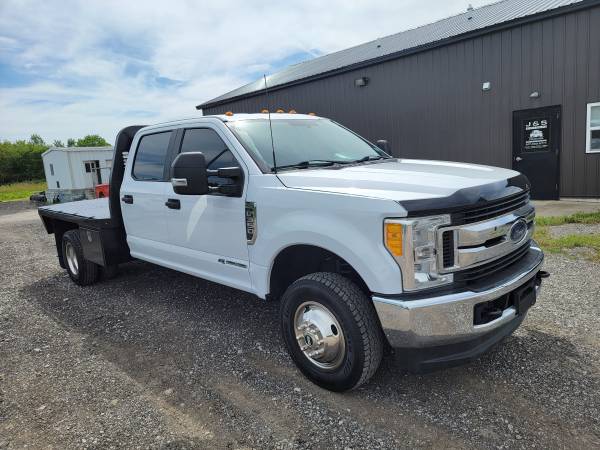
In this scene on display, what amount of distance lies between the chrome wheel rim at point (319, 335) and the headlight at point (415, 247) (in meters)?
0.62

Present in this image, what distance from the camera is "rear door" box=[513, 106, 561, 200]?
10.8 m

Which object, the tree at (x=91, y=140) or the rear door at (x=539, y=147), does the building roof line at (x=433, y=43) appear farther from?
the tree at (x=91, y=140)

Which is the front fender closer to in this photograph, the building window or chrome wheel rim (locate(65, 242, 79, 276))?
chrome wheel rim (locate(65, 242, 79, 276))

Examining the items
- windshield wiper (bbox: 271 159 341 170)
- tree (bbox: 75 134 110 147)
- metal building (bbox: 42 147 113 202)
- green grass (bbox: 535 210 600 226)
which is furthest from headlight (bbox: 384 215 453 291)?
tree (bbox: 75 134 110 147)

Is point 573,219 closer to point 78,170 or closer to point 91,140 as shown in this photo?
point 78,170

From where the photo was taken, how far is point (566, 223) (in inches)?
320

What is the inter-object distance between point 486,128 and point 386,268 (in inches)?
422

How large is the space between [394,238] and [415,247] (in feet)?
0.40

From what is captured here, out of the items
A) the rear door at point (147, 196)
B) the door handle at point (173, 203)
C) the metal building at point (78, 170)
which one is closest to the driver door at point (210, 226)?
the door handle at point (173, 203)

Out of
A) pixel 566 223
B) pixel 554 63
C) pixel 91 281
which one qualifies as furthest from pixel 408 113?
pixel 91 281

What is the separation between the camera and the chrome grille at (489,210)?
2602mm

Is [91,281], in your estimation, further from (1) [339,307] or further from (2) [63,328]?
(1) [339,307]

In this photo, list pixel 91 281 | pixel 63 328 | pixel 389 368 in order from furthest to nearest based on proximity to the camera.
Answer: pixel 91 281 → pixel 63 328 → pixel 389 368

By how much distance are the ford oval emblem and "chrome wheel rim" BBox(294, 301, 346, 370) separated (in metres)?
1.25
